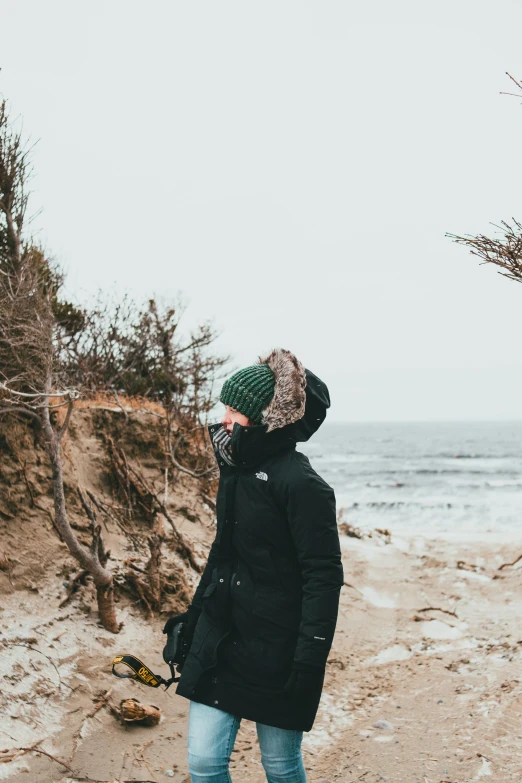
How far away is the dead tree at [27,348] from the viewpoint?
5105mm

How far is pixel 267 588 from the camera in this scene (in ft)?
8.32

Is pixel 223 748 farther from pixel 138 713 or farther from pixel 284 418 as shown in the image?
pixel 138 713

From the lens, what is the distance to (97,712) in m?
4.49

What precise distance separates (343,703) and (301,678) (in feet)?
10.5

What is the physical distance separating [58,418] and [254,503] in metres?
4.82

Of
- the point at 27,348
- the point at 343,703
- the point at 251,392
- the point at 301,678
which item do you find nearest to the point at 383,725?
the point at 343,703

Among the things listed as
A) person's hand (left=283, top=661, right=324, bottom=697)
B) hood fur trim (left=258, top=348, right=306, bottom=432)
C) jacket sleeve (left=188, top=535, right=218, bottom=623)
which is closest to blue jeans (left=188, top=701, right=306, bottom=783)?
person's hand (left=283, top=661, right=324, bottom=697)

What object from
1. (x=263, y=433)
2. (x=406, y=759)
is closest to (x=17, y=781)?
(x=406, y=759)

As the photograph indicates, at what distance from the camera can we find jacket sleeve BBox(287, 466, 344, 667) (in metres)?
2.37

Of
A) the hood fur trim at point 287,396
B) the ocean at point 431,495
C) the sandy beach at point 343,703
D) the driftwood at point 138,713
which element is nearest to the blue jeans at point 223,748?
the hood fur trim at point 287,396

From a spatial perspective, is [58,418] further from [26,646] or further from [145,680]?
[145,680]

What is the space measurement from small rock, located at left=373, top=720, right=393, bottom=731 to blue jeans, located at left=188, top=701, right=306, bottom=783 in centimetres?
236

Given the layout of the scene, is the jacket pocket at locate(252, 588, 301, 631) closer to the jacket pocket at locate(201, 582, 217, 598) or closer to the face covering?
the jacket pocket at locate(201, 582, 217, 598)

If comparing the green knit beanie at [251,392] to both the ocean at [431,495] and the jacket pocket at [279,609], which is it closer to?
the jacket pocket at [279,609]
